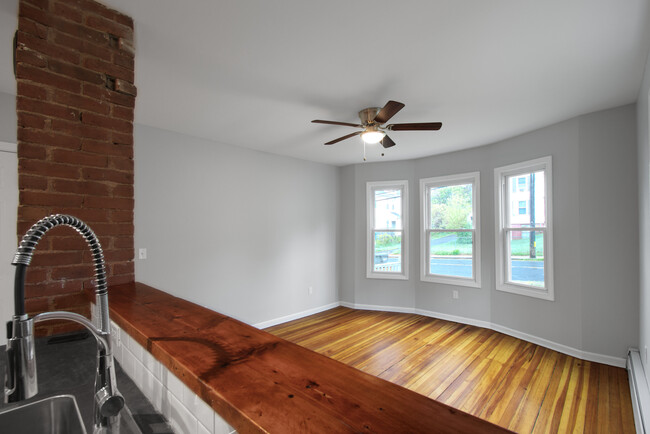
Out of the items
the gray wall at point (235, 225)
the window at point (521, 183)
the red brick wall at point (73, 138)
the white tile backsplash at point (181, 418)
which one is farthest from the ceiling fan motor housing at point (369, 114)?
the white tile backsplash at point (181, 418)

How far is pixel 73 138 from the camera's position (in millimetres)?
1437

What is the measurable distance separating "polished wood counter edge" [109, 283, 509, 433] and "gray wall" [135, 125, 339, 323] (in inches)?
103

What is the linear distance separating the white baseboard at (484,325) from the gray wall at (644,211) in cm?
37

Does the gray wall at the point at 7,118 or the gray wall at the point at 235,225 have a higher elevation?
the gray wall at the point at 7,118

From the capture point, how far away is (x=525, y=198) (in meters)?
3.74

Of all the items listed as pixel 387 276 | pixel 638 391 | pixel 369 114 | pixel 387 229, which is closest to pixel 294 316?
pixel 387 276

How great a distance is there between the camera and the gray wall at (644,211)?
86.2 inches

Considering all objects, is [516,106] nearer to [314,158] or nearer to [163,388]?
[314,158]

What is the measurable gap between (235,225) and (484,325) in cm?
375

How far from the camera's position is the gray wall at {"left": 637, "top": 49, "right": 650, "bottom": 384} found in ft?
7.18

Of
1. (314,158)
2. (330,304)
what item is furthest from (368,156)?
(330,304)

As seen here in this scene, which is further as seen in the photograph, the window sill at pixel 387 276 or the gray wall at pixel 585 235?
the window sill at pixel 387 276

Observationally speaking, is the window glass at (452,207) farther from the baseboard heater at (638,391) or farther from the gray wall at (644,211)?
the baseboard heater at (638,391)

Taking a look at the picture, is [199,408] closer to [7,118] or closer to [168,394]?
[168,394]
